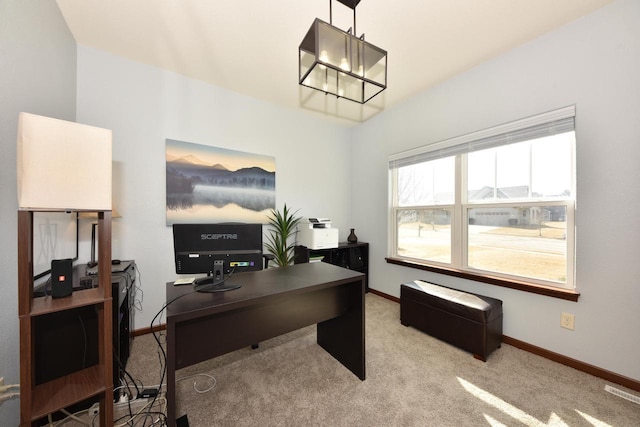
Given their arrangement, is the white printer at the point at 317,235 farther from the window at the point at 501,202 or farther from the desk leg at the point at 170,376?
the desk leg at the point at 170,376

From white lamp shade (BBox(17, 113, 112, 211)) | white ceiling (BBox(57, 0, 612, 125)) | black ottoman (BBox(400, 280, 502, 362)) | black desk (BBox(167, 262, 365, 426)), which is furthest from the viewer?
black ottoman (BBox(400, 280, 502, 362))

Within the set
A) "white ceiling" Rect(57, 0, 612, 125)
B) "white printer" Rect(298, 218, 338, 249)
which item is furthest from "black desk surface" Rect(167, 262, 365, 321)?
"white ceiling" Rect(57, 0, 612, 125)

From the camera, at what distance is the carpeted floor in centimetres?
147

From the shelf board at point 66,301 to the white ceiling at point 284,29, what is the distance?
2125 millimetres

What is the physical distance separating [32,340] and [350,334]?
1888 millimetres

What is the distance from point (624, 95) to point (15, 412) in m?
4.45

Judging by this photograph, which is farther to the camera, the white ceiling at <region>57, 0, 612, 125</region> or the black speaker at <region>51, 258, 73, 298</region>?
the white ceiling at <region>57, 0, 612, 125</region>

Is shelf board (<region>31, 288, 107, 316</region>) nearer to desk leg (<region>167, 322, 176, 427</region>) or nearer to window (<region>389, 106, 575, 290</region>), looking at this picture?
desk leg (<region>167, 322, 176, 427</region>)

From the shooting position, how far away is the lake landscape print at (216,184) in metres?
2.68

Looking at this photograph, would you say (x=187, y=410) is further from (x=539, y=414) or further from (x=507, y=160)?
(x=507, y=160)

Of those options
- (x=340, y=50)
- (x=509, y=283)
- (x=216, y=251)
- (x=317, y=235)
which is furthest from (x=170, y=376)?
(x=509, y=283)

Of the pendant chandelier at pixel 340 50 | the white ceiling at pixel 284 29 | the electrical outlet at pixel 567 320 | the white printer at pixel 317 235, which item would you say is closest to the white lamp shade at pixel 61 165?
the pendant chandelier at pixel 340 50

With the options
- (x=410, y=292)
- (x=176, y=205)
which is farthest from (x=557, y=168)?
(x=176, y=205)

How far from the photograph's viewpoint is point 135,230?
2.48 meters
